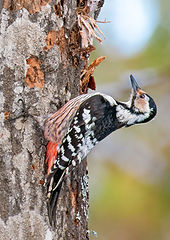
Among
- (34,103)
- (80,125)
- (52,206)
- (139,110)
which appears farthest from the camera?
(139,110)

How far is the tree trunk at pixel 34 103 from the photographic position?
320cm

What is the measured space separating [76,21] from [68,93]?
0.54 m

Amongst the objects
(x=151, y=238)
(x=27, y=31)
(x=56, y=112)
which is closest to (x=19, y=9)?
(x=27, y=31)

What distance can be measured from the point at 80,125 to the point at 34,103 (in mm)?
419

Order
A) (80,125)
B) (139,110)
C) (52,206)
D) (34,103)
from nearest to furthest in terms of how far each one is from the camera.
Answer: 1. (52,206)
2. (34,103)
3. (80,125)
4. (139,110)

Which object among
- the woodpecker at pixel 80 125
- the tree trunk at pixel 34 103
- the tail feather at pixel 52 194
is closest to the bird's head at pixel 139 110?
the woodpecker at pixel 80 125

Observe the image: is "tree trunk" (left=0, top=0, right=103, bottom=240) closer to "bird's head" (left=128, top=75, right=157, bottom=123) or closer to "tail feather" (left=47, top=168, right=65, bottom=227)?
"tail feather" (left=47, top=168, right=65, bottom=227)

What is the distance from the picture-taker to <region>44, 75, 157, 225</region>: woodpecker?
3330mm

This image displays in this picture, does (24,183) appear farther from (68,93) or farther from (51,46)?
(51,46)

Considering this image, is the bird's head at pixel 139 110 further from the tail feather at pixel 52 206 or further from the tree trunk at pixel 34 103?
the tail feather at pixel 52 206

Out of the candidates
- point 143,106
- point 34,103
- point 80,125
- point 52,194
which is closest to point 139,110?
point 143,106

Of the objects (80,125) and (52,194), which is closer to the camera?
(52,194)

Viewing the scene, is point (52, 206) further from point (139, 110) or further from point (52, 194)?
point (139, 110)

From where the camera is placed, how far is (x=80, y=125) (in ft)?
12.0
